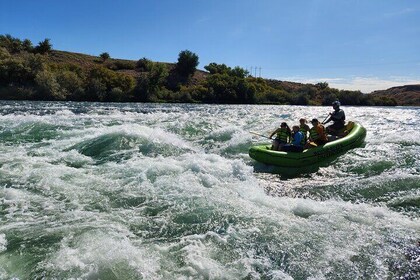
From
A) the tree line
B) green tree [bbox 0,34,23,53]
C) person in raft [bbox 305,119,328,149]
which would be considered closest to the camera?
person in raft [bbox 305,119,328,149]

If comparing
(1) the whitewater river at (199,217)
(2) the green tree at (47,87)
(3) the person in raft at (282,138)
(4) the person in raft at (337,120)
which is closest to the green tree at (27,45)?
(2) the green tree at (47,87)

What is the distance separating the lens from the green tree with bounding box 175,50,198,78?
3211 inches

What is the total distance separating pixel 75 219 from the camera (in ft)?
21.2

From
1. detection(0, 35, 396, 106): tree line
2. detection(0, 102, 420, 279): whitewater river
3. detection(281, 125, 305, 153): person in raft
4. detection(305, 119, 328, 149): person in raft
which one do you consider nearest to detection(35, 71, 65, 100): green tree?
detection(0, 35, 396, 106): tree line

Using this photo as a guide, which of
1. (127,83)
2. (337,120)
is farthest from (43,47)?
(337,120)

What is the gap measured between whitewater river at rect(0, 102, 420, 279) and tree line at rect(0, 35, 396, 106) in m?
36.6

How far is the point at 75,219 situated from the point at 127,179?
269 centimetres

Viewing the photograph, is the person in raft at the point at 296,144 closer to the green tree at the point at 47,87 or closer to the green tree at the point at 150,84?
the green tree at the point at 47,87

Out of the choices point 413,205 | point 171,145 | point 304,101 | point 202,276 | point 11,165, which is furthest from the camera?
point 304,101

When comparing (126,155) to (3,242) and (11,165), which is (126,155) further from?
(3,242)

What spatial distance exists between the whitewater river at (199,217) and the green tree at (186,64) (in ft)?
234

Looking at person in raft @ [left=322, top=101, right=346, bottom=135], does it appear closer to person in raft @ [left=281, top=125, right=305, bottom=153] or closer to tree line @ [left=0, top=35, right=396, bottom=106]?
person in raft @ [left=281, top=125, right=305, bottom=153]

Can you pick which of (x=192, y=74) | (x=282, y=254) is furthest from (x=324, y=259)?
(x=192, y=74)

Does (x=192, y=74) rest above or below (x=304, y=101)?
above
